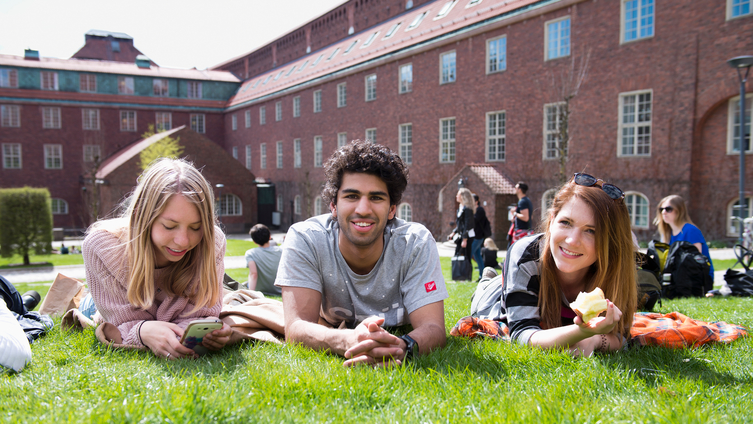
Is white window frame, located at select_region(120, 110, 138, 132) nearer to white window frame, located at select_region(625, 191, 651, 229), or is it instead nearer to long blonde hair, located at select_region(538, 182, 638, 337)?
white window frame, located at select_region(625, 191, 651, 229)

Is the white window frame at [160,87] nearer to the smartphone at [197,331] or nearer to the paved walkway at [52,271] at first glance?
the paved walkway at [52,271]

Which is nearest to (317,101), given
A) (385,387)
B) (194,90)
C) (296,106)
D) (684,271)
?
(296,106)

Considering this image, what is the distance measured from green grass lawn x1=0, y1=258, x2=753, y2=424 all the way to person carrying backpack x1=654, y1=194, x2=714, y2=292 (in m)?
4.77

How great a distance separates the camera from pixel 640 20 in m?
18.0

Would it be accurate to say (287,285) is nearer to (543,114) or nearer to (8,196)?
(543,114)

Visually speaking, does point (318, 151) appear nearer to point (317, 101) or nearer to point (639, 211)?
point (317, 101)

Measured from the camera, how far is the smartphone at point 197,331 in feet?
9.61

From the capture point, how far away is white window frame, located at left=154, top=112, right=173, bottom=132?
46.1 meters

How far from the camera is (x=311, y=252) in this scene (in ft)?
11.1

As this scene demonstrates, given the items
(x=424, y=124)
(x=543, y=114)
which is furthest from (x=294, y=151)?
(x=543, y=114)

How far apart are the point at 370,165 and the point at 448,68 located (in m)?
23.2

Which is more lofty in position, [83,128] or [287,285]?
[83,128]

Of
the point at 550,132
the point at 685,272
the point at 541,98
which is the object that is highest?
the point at 541,98

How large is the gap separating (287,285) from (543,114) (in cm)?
1959
